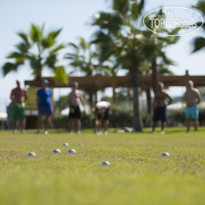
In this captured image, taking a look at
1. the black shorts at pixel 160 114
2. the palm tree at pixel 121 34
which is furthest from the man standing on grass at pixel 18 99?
the palm tree at pixel 121 34

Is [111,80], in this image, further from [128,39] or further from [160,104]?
[160,104]

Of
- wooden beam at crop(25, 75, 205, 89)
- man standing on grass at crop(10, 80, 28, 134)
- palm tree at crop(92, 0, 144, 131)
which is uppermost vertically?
palm tree at crop(92, 0, 144, 131)

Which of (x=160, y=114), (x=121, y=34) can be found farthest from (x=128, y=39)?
(x=160, y=114)

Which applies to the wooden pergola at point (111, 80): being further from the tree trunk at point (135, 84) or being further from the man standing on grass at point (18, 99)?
the man standing on grass at point (18, 99)

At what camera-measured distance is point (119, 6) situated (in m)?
19.3

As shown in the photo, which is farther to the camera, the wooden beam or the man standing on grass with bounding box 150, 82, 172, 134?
the wooden beam

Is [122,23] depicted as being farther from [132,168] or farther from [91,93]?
[132,168]

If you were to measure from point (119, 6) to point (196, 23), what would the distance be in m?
3.64

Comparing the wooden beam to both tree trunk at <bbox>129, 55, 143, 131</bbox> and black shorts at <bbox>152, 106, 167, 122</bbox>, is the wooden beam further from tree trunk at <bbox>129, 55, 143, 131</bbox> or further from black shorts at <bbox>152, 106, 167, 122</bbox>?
black shorts at <bbox>152, 106, 167, 122</bbox>

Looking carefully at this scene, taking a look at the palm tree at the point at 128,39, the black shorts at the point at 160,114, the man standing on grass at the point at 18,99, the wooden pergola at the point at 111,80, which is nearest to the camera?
the man standing on grass at the point at 18,99

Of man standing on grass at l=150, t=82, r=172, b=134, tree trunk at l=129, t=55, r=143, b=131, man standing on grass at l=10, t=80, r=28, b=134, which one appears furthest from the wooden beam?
man standing on grass at l=10, t=80, r=28, b=134

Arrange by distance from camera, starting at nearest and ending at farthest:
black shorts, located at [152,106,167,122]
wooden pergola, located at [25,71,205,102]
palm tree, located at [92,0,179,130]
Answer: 1. black shorts, located at [152,106,167,122]
2. palm tree, located at [92,0,179,130]
3. wooden pergola, located at [25,71,205,102]

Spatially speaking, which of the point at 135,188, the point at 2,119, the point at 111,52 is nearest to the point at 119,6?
the point at 111,52

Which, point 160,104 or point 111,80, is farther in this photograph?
point 111,80
